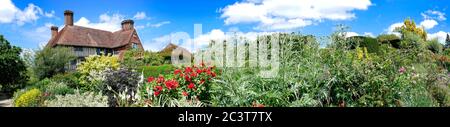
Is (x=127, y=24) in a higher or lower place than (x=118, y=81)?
higher

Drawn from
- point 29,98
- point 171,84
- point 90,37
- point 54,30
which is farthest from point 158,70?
point 54,30

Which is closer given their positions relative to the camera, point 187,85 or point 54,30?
point 54,30

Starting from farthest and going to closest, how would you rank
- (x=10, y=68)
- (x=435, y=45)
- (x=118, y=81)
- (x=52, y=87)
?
(x=118, y=81)
(x=435, y=45)
(x=52, y=87)
(x=10, y=68)

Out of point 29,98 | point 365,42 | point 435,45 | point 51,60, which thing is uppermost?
point 365,42

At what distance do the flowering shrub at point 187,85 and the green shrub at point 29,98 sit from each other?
1.41 meters

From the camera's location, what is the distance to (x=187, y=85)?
502cm

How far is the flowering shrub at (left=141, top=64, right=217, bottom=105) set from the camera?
4.83m

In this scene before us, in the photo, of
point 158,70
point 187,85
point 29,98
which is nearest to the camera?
point 29,98

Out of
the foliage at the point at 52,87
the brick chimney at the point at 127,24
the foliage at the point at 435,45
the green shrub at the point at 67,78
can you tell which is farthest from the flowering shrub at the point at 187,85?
the foliage at the point at 435,45

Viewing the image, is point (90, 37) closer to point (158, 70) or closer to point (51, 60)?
point (51, 60)

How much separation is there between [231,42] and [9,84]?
6.52 ft

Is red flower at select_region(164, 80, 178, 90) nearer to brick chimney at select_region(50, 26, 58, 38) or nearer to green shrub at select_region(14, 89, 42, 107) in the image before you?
green shrub at select_region(14, 89, 42, 107)

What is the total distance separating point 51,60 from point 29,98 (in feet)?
1.69
